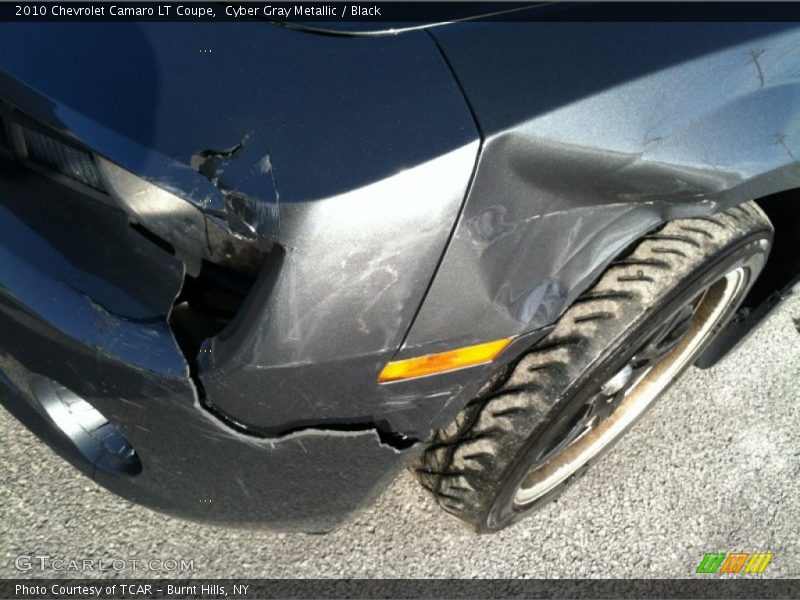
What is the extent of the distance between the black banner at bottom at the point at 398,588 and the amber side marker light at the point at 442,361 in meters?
0.84

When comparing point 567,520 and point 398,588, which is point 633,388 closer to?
point 567,520

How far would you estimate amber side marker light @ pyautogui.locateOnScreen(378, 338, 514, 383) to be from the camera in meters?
1.57

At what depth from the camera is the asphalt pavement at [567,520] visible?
7.17 feet

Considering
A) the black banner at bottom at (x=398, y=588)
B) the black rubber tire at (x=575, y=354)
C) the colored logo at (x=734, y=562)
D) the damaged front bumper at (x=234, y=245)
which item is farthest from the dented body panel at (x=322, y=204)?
the colored logo at (x=734, y=562)

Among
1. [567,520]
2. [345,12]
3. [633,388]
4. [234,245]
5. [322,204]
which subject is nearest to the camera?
[322,204]

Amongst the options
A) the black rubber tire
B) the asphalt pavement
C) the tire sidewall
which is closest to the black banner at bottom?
the asphalt pavement

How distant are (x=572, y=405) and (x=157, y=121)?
1.07m

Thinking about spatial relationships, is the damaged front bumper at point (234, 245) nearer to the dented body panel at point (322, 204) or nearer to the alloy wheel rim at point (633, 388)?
the dented body panel at point (322, 204)

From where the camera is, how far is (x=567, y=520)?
2.43 meters

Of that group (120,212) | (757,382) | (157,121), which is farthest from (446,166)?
(757,382)

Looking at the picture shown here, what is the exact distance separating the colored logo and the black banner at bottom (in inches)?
1.1

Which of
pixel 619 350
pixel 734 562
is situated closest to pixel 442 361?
pixel 619 350

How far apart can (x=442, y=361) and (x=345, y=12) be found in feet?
2.34

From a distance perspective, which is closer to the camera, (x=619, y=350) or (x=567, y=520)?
(x=619, y=350)
